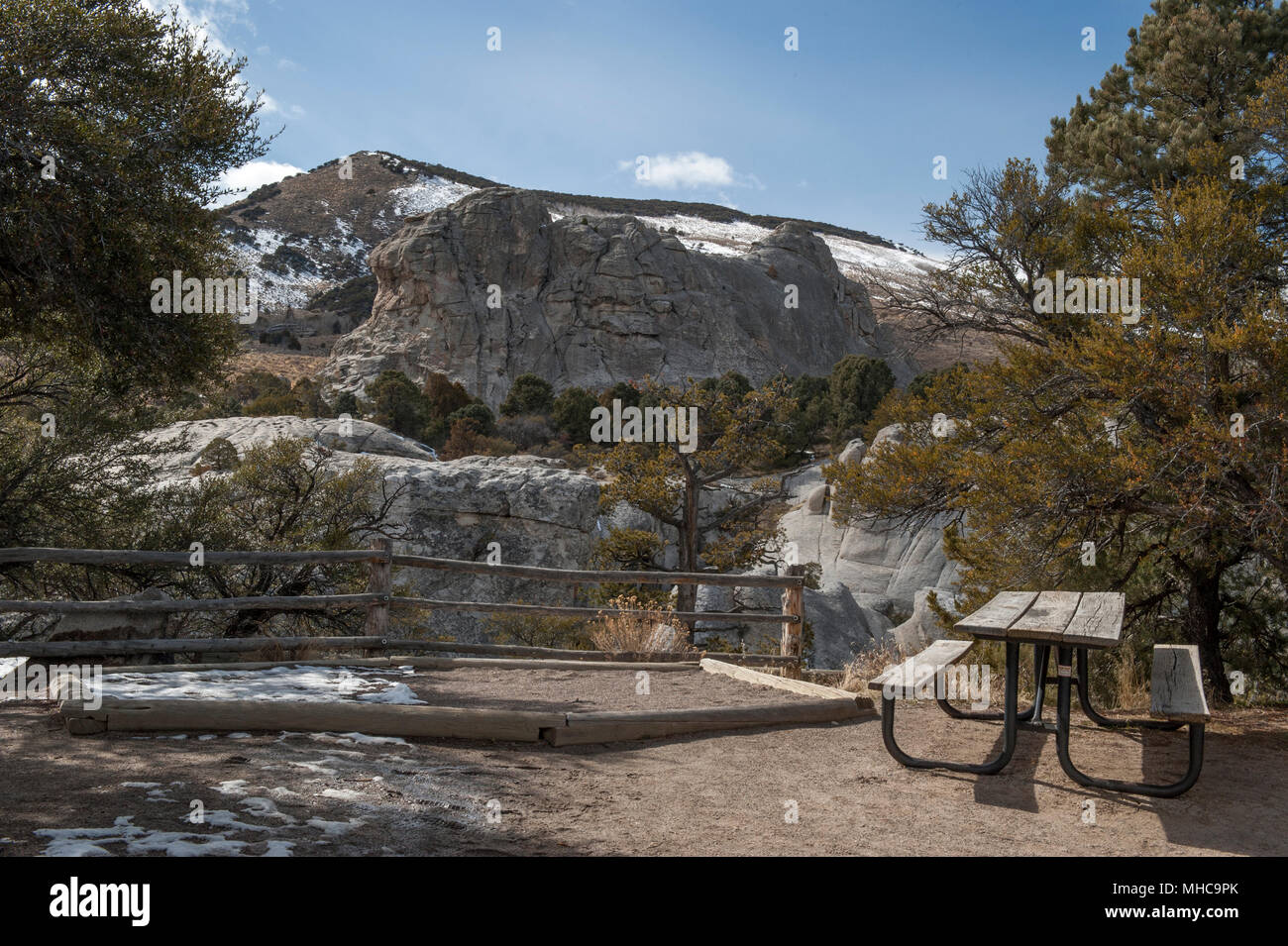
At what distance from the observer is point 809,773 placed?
5453mm

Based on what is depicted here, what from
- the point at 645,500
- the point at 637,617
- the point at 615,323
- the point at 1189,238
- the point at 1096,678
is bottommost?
the point at 1096,678

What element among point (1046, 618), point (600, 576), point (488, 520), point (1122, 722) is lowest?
point (1122, 722)

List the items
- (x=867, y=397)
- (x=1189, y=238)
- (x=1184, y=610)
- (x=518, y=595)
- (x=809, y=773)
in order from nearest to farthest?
(x=809, y=773)
(x=1189, y=238)
(x=1184, y=610)
(x=518, y=595)
(x=867, y=397)

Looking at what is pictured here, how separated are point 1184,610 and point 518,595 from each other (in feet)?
31.5

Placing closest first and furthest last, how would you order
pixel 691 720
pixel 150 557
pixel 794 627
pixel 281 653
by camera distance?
pixel 691 720, pixel 150 557, pixel 281 653, pixel 794 627

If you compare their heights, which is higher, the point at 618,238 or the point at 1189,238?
the point at 618,238

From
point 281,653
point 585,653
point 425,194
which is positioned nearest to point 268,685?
point 281,653

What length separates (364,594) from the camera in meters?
9.04

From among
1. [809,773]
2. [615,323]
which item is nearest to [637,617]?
[809,773]

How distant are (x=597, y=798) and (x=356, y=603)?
5.31 m

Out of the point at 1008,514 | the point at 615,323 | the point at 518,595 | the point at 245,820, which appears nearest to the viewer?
the point at 245,820

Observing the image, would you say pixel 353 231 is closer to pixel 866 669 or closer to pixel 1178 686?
pixel 866 669

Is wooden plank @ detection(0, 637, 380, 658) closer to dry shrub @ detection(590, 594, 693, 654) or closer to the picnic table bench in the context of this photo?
dry shrub @ detection(590, 594, 693, 654)
